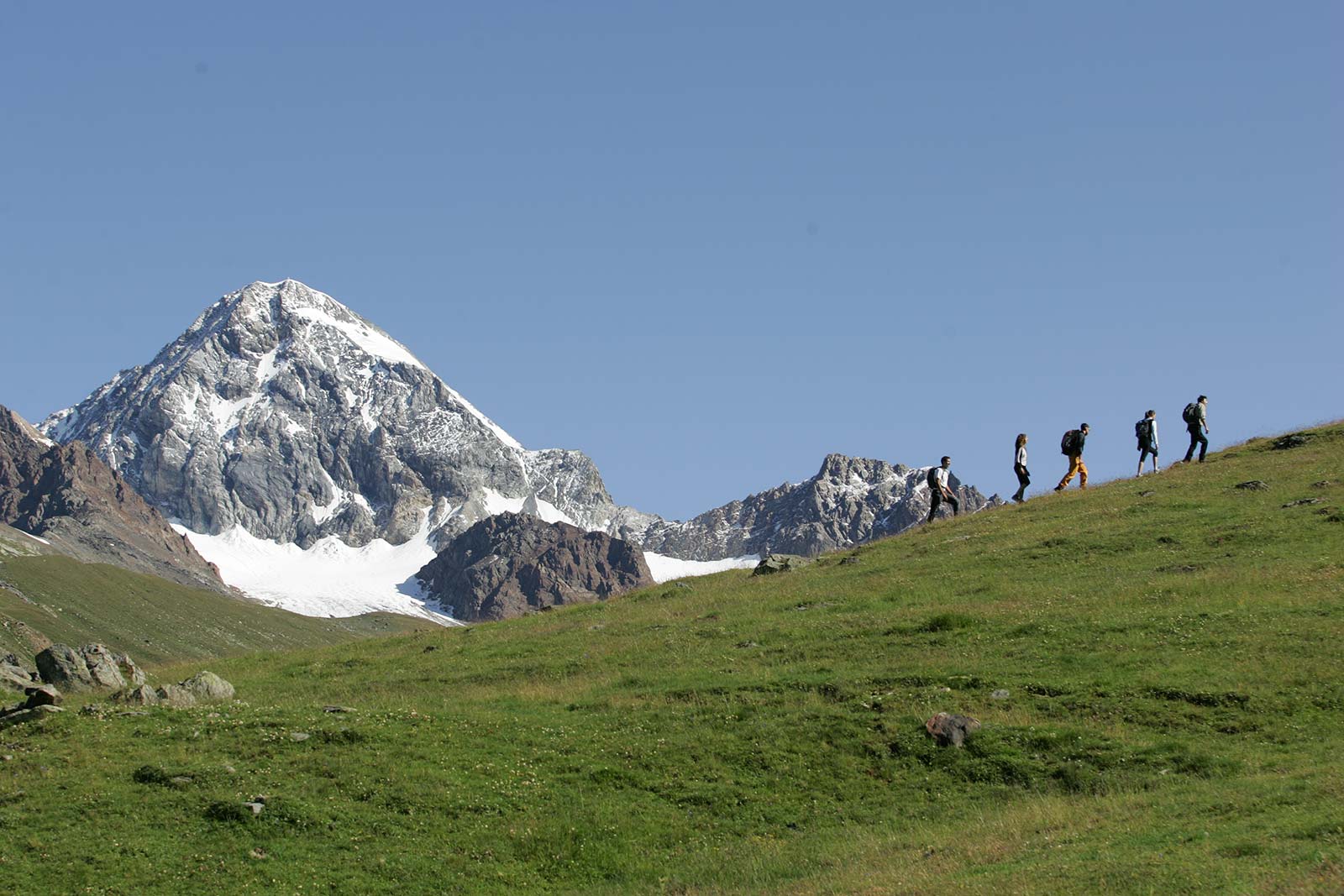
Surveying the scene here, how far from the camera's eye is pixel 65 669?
42094mm

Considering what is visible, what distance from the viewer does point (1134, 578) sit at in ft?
145

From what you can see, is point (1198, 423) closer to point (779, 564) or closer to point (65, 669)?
point (779, 564)

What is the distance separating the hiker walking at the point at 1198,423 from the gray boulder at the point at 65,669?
149ft

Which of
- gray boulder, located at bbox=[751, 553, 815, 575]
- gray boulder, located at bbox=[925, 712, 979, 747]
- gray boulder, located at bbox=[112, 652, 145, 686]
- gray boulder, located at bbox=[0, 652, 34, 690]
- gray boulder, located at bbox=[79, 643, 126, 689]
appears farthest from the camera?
gray boulder, located at bbox=[751, 553, 815, 575]

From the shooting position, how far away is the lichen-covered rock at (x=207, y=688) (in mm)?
38500

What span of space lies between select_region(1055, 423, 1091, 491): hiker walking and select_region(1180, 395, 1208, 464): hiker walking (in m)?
4.89

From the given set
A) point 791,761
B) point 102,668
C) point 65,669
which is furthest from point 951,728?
point 65,669

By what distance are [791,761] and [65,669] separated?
23195mm

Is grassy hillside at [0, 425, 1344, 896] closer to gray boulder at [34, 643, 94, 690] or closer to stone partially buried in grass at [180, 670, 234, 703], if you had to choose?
stone partially buried in grass at [180, 670, 234, 703]

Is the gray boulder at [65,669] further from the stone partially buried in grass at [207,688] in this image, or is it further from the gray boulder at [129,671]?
the stone partially buried in grass at [207,688]

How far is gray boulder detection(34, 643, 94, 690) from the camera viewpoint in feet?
137

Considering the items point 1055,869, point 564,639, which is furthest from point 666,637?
point 1055,869

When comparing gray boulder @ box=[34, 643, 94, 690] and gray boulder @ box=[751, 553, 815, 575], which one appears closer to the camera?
gray boulder @ box=[34, 643, 94, 690]

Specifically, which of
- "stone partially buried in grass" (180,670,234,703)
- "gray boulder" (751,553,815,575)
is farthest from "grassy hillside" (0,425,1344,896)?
"gray boulder" (751,553,815,575)
